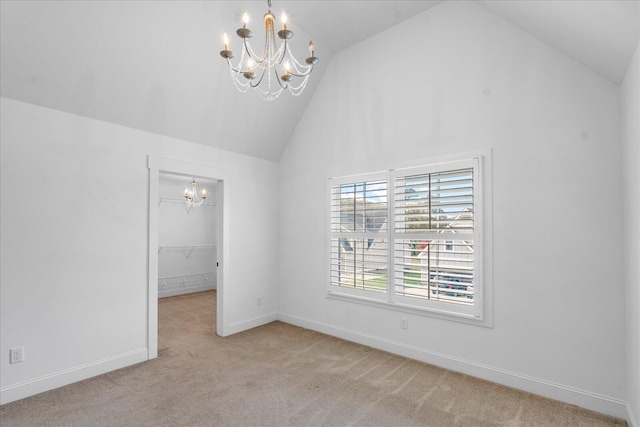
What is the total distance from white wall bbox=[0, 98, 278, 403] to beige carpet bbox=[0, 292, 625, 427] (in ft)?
1.03

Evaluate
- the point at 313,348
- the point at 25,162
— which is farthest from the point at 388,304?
the point at 25,162

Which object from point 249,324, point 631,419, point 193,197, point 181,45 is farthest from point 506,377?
point 193,197

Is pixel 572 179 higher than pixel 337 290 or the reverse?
higher

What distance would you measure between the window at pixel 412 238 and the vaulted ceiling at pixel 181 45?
1279 millimetres

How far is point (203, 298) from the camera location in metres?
6.89

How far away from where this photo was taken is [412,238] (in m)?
3.55

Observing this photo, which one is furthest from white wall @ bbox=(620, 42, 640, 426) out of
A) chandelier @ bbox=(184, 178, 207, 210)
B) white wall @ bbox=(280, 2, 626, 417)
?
chandelier @ bbox=(184, 178, 207, 210)

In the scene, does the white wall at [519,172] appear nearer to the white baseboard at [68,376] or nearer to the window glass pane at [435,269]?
the window glass pane at [435,269]

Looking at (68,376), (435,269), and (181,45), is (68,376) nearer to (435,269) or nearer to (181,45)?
(181,45)

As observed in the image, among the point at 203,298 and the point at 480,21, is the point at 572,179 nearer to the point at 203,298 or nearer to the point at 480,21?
the point at 480,21

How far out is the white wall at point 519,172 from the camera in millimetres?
2578

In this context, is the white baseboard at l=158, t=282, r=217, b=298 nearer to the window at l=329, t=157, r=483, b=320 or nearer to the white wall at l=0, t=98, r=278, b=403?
the white wall at l=0, t=98, r=278, b=403

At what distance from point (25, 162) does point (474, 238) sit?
13.8 ft

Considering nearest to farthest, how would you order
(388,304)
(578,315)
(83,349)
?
1. (578,315)
2. (83,349)
3. (388,304)
